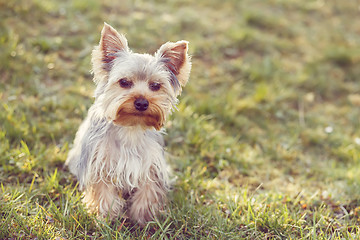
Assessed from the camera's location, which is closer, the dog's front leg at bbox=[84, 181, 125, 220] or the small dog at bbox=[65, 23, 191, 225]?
the small dog at bbox=[65, 23, 191, 225]

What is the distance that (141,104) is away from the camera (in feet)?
9.96

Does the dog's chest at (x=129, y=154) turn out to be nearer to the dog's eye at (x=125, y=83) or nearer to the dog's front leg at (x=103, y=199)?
the dog's front leg at (x=103, y=199)

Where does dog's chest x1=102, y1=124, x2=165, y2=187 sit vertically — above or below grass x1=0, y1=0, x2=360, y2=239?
above

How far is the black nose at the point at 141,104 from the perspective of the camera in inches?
119

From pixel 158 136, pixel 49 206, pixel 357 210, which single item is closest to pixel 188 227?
pixel 158 136

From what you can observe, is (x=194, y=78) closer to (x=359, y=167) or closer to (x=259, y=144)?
(x=259, y=144)

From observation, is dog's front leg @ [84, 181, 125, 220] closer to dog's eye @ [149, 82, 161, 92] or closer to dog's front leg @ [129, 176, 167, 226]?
dog's front leg @ [129, 176, 167, 226]

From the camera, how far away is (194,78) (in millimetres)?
6391

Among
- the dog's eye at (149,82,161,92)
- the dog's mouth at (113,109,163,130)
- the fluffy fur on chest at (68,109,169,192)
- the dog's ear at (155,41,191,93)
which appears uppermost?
the dog's ear at (155,41,191,93)

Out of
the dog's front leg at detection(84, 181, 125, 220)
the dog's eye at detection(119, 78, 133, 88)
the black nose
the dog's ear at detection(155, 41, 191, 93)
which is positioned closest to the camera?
the black nose

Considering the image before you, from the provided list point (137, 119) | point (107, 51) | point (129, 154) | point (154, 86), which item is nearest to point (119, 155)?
point (129, 154)

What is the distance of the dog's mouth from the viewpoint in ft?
10.1

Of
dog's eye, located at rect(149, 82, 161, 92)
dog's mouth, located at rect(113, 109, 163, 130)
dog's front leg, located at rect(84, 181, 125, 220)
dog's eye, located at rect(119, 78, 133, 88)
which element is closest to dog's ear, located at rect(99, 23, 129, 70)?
dog's eye, located at rect(119, 78, 133, 88)

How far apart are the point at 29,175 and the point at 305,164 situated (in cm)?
351
